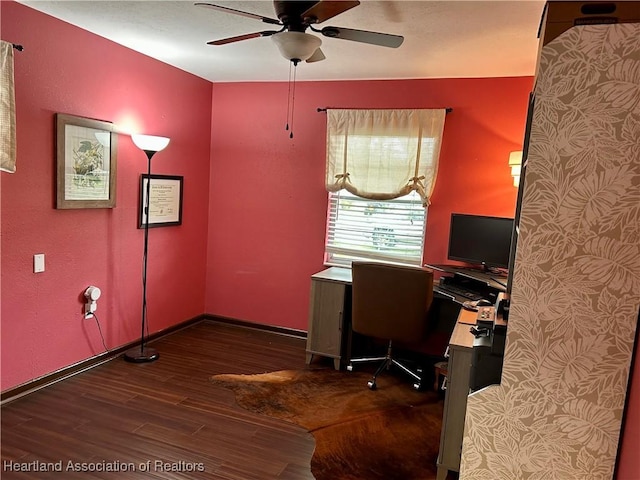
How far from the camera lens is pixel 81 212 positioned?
329 cm

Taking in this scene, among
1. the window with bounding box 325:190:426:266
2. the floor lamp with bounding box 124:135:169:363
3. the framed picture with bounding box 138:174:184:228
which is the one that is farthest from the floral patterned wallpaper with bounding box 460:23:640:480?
the framed picture with bounding box 138:174:184:228

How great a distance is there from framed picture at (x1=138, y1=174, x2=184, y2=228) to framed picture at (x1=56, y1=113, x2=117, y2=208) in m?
0.36

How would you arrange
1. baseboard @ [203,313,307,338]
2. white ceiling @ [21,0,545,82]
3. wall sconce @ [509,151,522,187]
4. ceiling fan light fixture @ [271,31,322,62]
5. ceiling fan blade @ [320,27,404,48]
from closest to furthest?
ceiling fan light fixture @ [271,31,322,62], ceiling fan blade @ [320,27,404,48], white ceiling @ [21,0,545,82], wall sconce @ [509,151,522,187], baseboard @ [203,313,307,338]

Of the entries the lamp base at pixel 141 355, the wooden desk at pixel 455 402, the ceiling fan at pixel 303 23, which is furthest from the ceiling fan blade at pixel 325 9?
the lamp base at pixel 141 355

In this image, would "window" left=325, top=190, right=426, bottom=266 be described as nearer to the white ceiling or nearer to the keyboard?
the keyboard

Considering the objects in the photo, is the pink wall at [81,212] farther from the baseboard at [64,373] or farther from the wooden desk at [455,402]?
the wooden desk at [455,402]

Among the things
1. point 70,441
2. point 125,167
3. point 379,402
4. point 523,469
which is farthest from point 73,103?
point 523,469

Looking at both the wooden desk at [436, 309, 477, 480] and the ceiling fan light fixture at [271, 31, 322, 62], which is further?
the wooden desk at [436, 309, 477, 480]

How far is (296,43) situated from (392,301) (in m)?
1.93

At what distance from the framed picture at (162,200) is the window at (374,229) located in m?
1.44

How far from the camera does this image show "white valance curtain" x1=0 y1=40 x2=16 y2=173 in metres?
2.60

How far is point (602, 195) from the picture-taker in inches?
65.9

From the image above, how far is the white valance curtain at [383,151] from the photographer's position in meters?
3.88

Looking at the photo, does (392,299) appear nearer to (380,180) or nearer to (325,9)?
(380,180)
